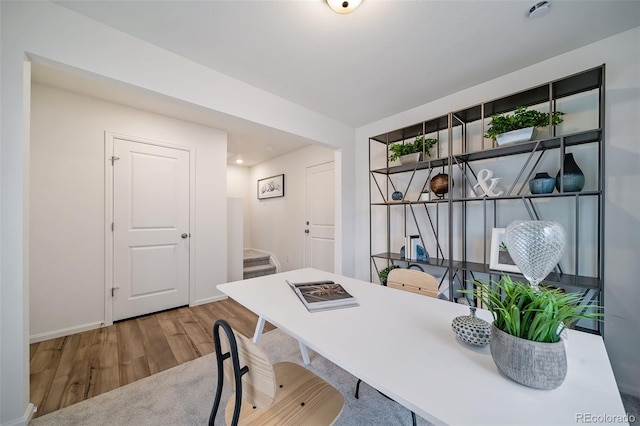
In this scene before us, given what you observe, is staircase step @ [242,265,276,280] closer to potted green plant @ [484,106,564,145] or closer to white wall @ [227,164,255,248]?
white wall @ [227,164,255,248]

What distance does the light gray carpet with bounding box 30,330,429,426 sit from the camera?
1.38 metres

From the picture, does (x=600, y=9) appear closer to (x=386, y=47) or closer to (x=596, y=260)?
(x=386, y=47)

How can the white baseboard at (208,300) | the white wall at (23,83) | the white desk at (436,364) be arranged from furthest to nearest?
the white baseboard at (208,300) → the white wall at (23,83) → the white desk at (436,364)

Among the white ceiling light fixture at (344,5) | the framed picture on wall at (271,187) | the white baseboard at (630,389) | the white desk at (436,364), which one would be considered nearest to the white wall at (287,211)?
the framed picture on wall at (271,187)

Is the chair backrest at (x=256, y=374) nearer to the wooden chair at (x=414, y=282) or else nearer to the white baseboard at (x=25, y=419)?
the wooden chair at (x=414, y=282)

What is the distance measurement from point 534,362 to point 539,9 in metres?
1.84

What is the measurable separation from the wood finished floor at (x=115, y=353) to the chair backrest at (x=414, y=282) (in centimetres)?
152

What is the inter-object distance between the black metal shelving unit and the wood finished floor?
195 cm

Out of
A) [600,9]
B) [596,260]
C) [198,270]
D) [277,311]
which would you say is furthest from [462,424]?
[198,270]

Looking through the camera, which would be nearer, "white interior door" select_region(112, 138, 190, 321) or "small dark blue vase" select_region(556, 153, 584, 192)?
"small dark blue vase" select_region(556, 153, 584, 192)

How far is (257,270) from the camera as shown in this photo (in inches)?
172

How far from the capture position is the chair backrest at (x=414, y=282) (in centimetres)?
151

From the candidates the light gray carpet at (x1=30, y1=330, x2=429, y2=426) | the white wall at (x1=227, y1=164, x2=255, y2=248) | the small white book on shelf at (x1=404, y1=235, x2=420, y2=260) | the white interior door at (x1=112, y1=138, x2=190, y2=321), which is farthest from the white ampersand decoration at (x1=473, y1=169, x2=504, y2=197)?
the white wall at (x1=227, y1=164, x2=255, y2=248)

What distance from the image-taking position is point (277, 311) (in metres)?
1.10
